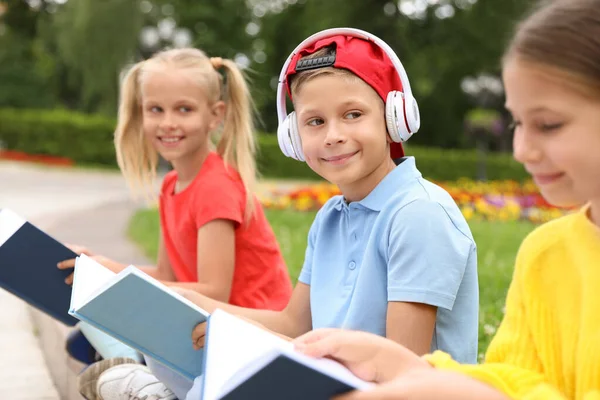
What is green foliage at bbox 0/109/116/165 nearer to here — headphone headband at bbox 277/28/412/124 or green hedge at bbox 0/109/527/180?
green hedge at bbox 0/109/527/180

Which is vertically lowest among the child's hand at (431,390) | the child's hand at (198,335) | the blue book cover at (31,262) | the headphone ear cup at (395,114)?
the blue book cover at (31,262)

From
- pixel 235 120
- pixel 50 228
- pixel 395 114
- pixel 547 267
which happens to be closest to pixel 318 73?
pixel 395 114

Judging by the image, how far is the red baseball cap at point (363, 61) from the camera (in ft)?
6.48

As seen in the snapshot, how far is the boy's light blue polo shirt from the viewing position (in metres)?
1.82

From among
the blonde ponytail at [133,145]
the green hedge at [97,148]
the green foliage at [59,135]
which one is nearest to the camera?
the blonde ponytail at [133,145]

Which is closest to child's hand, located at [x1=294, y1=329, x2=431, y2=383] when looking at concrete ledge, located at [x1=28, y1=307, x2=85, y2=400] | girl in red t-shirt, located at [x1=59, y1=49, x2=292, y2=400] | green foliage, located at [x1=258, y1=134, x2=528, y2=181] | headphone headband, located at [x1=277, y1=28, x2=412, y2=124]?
headphone headband, located at [x1=277, y1=28, x2=412, y2=124]

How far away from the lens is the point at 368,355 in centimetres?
138

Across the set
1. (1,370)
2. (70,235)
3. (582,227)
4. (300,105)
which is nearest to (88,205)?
(70,235)

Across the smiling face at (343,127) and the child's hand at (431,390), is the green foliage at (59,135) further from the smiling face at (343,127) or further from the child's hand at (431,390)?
the child's hand at (431,390)

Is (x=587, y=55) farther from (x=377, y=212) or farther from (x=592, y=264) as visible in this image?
(x=377, y=212)

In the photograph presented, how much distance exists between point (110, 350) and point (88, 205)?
9061 mm

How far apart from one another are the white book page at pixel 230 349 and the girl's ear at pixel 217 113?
169 centimetres

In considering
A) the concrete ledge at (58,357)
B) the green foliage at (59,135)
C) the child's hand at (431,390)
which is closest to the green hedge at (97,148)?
the green foliage at (59,135)

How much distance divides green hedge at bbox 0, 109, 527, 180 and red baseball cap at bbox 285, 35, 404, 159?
1921 cm
